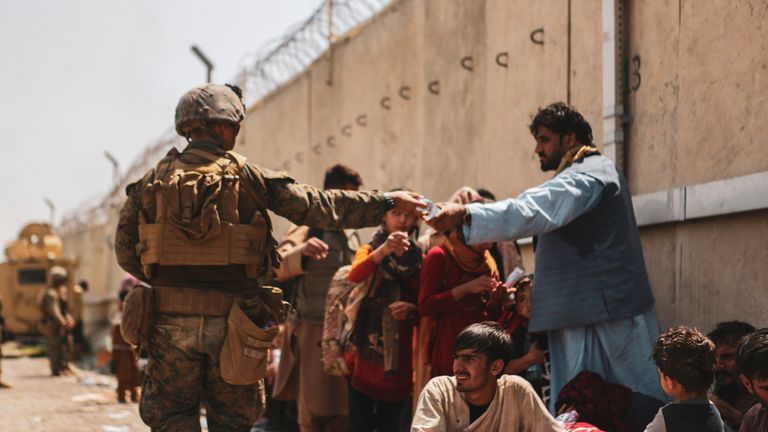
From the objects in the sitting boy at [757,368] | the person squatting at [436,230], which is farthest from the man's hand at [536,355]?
the sitting boy at [757,368]

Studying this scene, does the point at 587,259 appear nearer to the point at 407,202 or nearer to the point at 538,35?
the point at 407,202

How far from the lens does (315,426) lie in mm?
6918

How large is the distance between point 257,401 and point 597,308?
5.04 ft

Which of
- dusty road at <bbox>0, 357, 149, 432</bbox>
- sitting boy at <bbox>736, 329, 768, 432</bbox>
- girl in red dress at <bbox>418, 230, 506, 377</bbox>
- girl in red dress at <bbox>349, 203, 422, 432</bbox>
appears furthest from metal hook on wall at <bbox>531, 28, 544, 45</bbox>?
dusty road at <bbox>0, 357, 149, 432</bbox>

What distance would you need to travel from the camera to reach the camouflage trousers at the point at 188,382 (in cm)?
462

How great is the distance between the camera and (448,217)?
15.0 ft

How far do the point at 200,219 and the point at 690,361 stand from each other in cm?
208

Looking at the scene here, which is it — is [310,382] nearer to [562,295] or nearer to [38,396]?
[562,295]

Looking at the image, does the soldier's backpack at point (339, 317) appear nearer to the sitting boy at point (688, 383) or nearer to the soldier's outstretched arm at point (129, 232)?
the soldier's outstretched arm at point (129, 232)

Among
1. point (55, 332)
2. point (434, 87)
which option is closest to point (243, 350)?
point (434, 87)

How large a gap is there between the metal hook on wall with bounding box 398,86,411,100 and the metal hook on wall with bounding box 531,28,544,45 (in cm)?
278

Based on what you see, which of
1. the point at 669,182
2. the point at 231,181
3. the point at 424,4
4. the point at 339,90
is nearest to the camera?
the point at 231,181

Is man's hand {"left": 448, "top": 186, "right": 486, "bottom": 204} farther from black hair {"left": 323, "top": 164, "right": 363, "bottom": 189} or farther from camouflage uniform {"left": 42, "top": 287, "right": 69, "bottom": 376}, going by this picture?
camouflage uniform {"left": 42, "top": 287, "right": 69, "bottom": 376}

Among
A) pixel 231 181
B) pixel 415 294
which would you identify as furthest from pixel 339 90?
pixel 231 181
